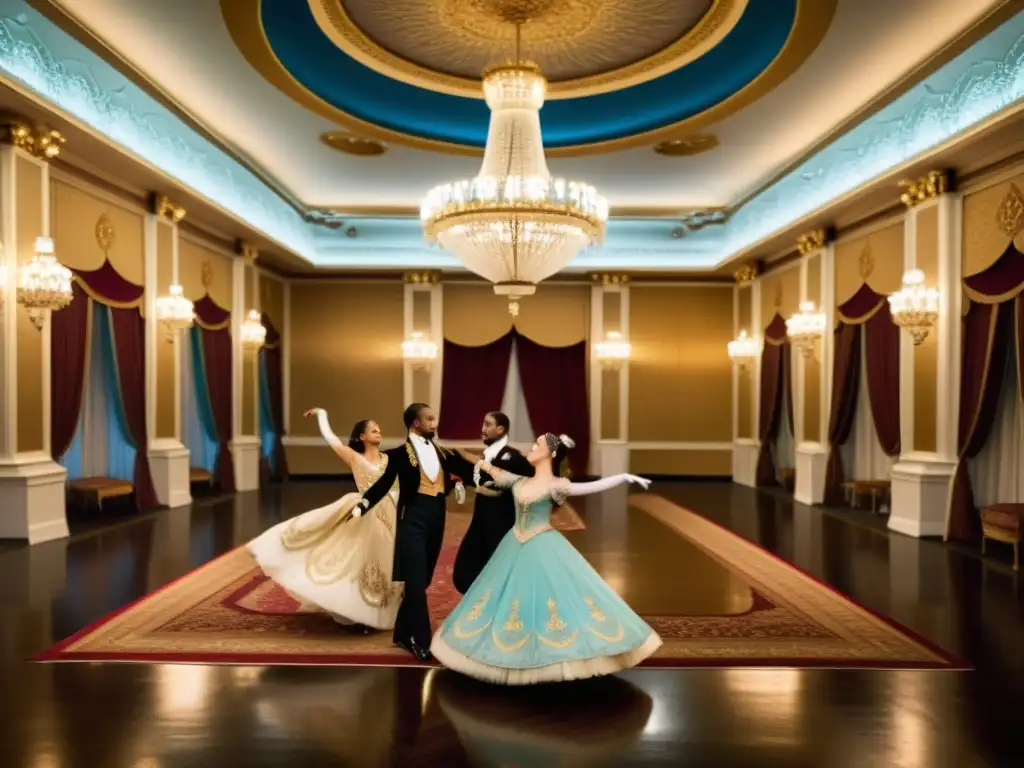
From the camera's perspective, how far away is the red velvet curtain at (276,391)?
13.4 m

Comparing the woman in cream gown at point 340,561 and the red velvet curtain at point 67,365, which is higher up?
the red velvet curtain at point 67,365

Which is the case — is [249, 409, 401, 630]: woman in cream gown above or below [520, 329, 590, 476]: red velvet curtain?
below

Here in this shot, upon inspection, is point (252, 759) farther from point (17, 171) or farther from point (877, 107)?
point (877, 107)

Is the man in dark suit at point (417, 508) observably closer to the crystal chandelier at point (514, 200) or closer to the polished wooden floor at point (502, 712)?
the polished wooden floor at point (502, 712)

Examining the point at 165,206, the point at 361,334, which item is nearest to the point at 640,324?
the point at 361,334

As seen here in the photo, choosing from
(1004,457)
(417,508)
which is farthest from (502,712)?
(1004,457)

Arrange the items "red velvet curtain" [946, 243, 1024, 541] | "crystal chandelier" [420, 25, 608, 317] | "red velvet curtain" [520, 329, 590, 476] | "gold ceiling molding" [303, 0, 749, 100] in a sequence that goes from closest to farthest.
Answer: "gold ceiling molding" [303, 0, 749, 100], "crystal chandelier" [420, 25, 608, 317], "red velvet curtain" [946, 243, 1024, 541], "red velvet curtain" [520, 329, 590, 476]

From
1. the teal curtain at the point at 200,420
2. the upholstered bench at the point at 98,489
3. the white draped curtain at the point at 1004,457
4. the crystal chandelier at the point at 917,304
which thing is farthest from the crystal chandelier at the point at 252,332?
the white draped curtain at the point at 1004,457

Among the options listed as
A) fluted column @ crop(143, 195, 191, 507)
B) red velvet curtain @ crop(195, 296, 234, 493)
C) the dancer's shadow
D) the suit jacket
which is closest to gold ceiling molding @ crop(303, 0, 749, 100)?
fluted column @ crop(143, 195, 191, 507)

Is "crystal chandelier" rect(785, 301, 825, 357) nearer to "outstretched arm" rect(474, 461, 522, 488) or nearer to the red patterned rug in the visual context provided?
the red patterned rug

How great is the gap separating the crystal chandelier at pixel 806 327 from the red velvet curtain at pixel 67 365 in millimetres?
7476

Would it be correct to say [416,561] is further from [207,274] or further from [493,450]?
[207,274]

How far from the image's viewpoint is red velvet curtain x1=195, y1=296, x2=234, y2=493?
1093cm

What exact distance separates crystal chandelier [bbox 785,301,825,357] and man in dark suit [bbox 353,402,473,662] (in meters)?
6.58
